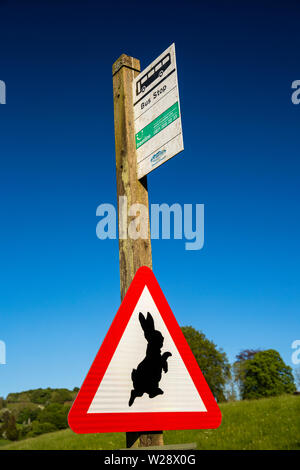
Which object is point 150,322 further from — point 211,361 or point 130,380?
point 211,361

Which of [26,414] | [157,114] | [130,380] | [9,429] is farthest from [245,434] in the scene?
[26,414]

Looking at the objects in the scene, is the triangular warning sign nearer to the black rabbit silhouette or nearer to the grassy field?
the black rabbit silhouette

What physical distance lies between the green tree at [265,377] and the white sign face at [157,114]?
33092mm

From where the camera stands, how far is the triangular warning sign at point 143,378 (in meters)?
2.31

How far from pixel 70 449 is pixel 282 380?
2197 centimetres

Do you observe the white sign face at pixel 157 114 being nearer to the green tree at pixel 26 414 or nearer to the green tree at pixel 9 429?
the green tree at pixel 9 429

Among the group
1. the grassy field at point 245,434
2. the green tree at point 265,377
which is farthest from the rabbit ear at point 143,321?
the green tree at point 265,377

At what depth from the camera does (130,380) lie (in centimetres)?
243

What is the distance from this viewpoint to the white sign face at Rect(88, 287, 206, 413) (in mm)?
2352

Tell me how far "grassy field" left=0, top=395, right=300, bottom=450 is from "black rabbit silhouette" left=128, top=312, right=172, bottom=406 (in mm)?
12493

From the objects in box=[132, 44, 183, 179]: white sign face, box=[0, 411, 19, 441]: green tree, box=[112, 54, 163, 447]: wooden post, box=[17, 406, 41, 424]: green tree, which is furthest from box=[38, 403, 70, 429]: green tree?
box=[132, 44, 183, 179]: white sign face
